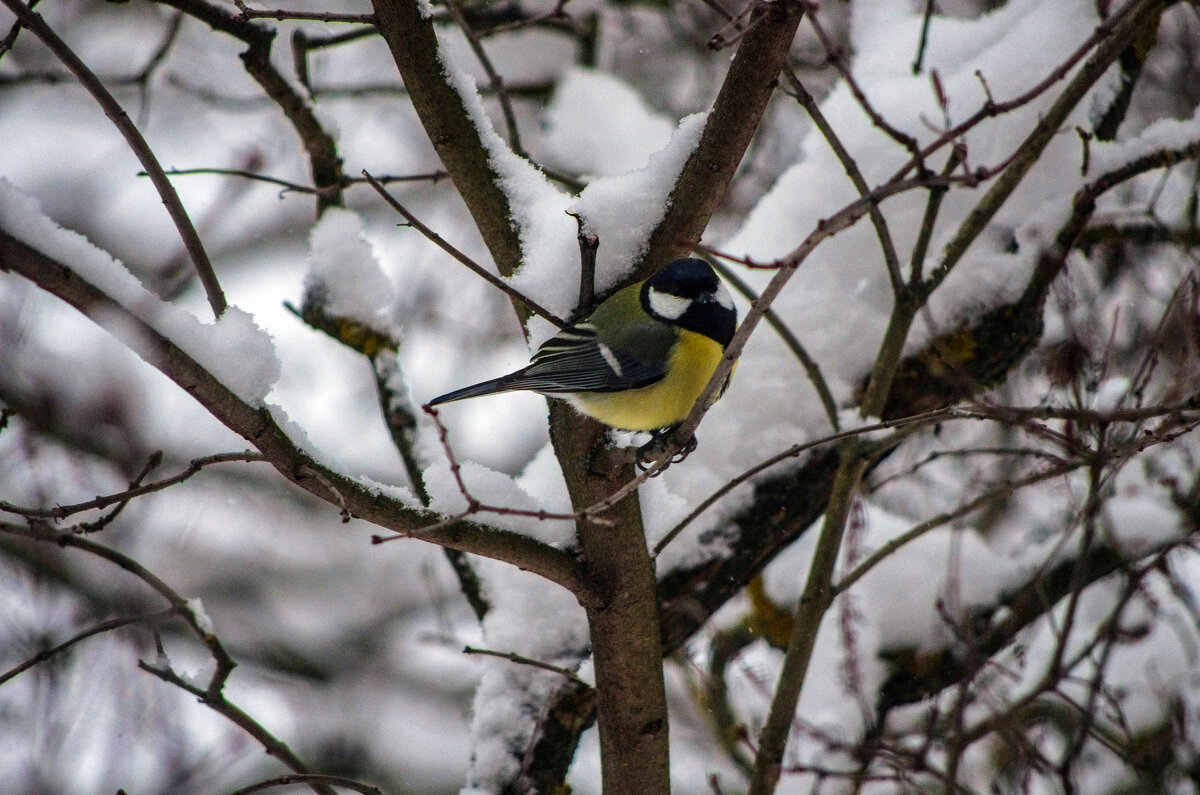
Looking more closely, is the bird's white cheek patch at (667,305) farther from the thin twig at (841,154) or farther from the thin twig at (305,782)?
the thin twig at (305,782)

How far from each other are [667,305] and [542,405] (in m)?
4.24

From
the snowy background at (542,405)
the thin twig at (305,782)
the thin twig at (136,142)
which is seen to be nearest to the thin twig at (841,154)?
the snowy background at (542,405)

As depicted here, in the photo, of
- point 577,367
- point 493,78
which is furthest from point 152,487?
point 493,78

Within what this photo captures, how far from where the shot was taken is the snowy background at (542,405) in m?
2.63

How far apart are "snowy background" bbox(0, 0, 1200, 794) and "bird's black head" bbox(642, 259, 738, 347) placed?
329 mm

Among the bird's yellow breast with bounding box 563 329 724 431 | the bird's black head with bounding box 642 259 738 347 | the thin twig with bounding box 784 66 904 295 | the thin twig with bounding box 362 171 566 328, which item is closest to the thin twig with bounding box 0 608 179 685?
the thin twig with bounding box 362 171 566 328

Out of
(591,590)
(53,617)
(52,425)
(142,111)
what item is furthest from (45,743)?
(591,590)

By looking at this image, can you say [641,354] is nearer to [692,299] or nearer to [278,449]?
[692,299]

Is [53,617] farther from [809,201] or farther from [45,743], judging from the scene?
[809,201]

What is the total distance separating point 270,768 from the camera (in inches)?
270

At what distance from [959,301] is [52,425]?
4085 mm

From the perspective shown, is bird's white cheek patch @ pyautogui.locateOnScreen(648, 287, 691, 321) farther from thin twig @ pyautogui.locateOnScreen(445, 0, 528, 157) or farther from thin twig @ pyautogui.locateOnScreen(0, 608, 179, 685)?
thin twig @ pyautogui.locateOnScreen(0, 608, 179, 685)

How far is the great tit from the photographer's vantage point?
225cm

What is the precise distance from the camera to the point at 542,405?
6.68 m
